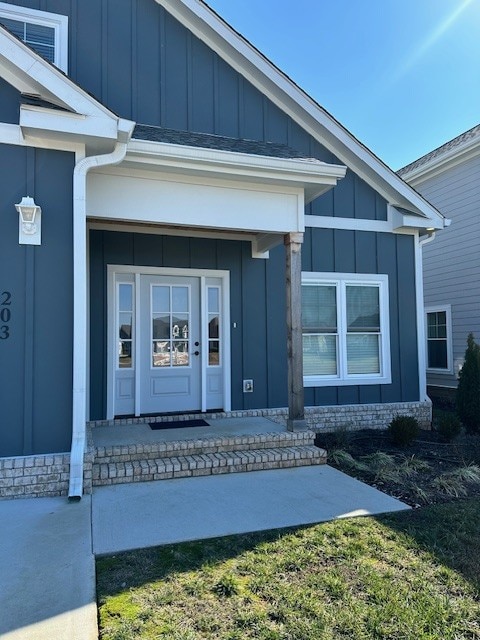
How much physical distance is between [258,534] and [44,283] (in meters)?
3.03

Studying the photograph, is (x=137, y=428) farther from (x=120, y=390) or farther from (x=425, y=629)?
(x=425, y=629)

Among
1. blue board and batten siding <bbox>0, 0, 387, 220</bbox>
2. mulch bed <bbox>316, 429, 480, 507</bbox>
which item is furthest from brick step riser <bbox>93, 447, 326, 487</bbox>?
blue board and batten siding <bbox>0, 0, 387, 220</bbox>

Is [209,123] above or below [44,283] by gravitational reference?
above

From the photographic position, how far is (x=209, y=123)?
6797 mm

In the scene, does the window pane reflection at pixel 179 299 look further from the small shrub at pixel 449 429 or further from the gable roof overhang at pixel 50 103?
the small shrub at pixel 449 429

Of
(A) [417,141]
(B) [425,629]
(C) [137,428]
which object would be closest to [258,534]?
(B) [425,629]

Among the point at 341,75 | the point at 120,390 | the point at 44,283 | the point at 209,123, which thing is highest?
the point at 341,75

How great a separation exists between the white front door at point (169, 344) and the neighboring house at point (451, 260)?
6770 mm

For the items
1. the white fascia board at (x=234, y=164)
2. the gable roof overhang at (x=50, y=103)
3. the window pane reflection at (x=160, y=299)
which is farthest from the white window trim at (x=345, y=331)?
the gable roof overhang at (x=50, y=103)

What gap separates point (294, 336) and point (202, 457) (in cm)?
185

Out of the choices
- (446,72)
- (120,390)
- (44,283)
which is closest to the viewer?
(44,283)

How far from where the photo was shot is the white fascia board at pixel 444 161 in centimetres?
1009

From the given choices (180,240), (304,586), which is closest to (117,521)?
Answer: (304,586)

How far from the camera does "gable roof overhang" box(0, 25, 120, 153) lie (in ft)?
13.9
